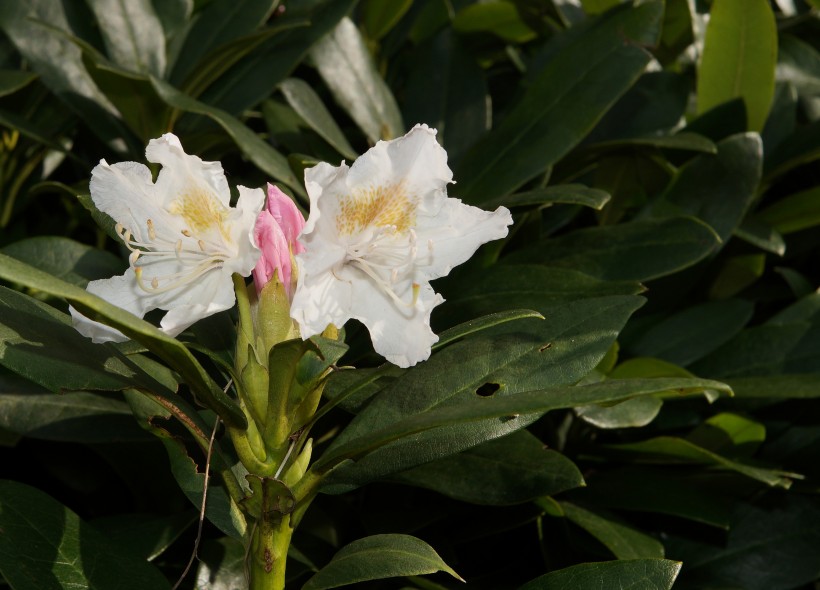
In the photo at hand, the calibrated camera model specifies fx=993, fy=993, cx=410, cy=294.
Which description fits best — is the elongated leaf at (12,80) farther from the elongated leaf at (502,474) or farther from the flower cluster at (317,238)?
the elongated leaf at (502,474)

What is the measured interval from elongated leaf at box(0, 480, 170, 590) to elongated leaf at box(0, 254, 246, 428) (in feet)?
0.82

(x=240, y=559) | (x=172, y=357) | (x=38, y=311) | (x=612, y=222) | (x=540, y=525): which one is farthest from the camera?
(x=612, y=222)

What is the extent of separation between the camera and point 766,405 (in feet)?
4.83

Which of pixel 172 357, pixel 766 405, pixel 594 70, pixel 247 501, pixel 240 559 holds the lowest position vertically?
pixel 766 405

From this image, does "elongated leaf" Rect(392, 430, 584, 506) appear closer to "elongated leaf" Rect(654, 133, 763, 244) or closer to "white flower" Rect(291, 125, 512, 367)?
"white flower" Rect(291, 125, 512, 367)

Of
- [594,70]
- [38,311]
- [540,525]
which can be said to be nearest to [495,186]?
[594,70]

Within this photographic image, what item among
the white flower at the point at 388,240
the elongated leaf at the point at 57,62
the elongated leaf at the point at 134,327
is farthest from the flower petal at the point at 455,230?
the elongated leaf at the point at 57,62

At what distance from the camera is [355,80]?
1.60 meters

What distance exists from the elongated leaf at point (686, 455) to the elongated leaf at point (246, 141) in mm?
562

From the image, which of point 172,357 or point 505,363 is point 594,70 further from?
point 172,357

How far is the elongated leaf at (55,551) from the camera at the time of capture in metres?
0.94

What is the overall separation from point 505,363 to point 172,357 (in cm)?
33

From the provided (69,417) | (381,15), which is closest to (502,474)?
(69,417)

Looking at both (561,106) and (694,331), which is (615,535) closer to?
(694,331)
